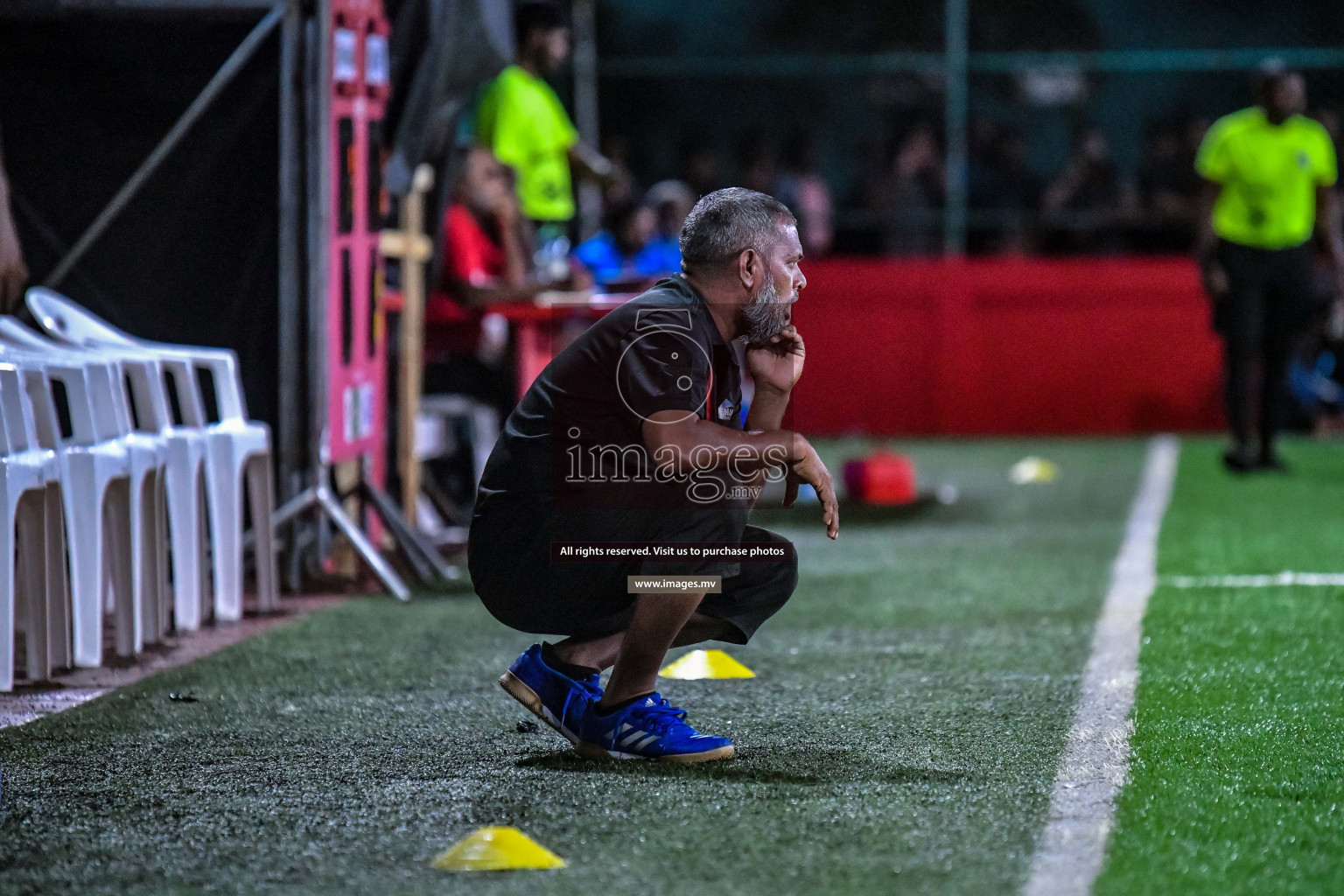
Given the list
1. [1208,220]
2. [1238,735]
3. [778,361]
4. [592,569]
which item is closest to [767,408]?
[778,361]

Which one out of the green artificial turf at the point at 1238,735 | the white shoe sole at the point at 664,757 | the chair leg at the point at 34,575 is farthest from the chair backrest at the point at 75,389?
the green artificial turf at the point at 1238,735

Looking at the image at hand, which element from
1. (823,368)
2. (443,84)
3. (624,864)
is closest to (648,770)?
(624,864)

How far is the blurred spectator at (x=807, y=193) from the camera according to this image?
48.4ft

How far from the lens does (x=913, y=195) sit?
588 inches

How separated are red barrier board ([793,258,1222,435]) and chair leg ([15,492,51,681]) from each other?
9692mm

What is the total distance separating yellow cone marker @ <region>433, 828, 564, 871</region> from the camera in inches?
118

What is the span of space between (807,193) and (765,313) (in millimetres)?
11705

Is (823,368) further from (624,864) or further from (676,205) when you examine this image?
(624,864)

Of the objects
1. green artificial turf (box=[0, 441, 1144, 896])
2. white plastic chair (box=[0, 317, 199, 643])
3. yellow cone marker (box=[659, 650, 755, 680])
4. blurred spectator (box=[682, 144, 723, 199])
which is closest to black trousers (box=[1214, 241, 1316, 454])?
green artificial turf (box=[0, 441, 1144, 896])

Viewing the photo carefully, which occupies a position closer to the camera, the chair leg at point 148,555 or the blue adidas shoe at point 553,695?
the blue adidas shoe at point 553,695

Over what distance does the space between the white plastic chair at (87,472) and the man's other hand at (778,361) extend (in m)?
2.21

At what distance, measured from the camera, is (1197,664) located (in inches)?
189

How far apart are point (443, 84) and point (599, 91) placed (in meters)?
7.70

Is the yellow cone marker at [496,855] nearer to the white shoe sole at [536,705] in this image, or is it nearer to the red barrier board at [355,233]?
the white shoe sole at [536,705]
